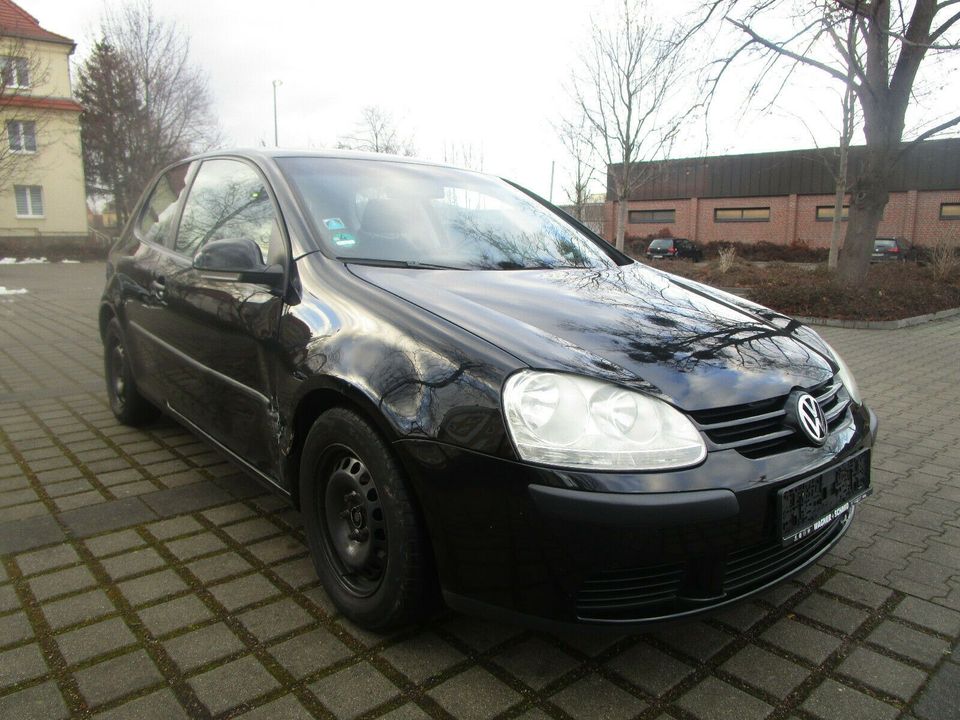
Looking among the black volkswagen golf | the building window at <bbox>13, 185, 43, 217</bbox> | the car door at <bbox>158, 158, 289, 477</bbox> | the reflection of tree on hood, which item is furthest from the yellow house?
the reflection of tree on hood

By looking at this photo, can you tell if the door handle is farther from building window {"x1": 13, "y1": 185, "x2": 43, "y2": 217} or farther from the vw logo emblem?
building window {"x1": 13, "y1": 185, "x2": 43, "y2": 217}

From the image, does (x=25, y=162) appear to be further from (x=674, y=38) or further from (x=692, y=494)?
(x=692, y=494)

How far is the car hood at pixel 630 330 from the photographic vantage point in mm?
2014

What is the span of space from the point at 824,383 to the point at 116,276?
156 inches

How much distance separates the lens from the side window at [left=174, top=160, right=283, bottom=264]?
115 inches

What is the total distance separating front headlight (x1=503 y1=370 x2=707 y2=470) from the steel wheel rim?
540 millimetres

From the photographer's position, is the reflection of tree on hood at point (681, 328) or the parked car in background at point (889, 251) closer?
the reflection of tree on hood at point (681, 328)

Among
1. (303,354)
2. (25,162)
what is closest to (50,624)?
(303,354)

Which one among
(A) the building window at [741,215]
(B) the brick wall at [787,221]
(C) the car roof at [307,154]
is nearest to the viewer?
(C) the car roof at [307,154]

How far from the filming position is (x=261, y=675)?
2072 mm

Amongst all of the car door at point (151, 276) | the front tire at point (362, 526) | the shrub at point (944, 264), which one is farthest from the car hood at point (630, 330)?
the shrub at point (944, 264)

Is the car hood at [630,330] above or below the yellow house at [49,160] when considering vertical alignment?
below

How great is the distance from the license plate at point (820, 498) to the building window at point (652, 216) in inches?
1706

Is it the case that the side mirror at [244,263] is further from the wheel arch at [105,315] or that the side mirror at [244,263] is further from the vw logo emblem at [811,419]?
the wheel arch at [105,315]
